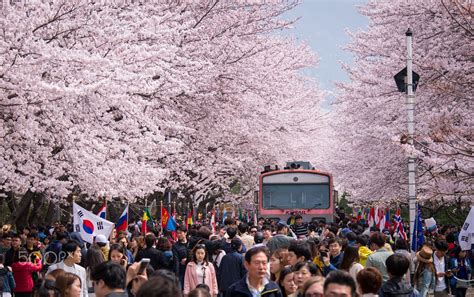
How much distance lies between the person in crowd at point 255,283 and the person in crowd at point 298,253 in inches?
66.8

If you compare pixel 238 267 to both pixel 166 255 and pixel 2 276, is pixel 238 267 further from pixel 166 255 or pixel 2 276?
pixel 2 276

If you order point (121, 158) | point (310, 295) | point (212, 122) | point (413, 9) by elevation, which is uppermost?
point (413, 9)

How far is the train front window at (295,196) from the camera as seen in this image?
93.5ft

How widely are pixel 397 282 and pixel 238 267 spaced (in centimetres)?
388

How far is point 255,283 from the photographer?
331 inches

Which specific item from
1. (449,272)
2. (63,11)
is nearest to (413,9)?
(63,11)

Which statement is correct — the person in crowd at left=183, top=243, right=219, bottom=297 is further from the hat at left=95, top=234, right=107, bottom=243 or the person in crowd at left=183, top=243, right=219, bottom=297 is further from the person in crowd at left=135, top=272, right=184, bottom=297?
the person in crowd at left=135, top=272, right=184, bottom=297

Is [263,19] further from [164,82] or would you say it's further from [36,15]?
[36,15]

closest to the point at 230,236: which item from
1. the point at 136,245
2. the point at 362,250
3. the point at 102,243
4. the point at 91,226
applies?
the point at 136,245

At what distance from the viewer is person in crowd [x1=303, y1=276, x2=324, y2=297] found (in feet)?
22.9

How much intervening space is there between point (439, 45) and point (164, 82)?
7.82 meters

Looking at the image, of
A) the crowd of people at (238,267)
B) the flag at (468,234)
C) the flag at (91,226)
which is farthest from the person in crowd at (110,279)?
the flag at (468,234)

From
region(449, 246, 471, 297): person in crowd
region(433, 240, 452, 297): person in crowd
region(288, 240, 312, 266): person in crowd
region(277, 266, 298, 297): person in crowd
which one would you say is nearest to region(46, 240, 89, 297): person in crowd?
region(288, 240, 312, 266): person in crowd

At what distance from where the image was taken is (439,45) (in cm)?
2703
